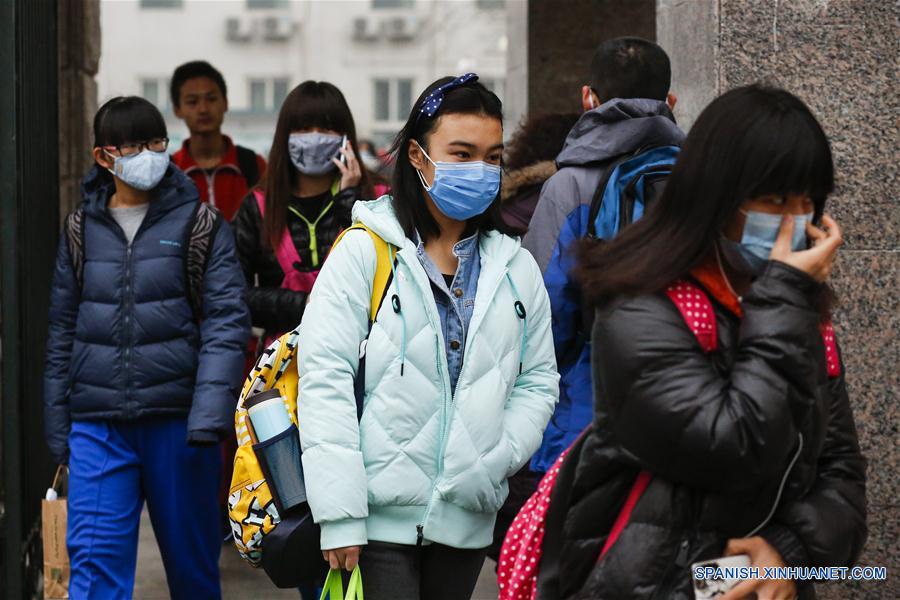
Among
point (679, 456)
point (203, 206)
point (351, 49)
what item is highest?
point (351, 49)

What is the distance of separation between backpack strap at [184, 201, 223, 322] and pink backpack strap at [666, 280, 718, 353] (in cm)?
283

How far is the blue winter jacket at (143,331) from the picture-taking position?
16.3ft

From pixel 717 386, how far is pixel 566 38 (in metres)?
6.93

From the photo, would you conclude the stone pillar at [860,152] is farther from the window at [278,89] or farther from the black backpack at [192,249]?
the window at [278,89]

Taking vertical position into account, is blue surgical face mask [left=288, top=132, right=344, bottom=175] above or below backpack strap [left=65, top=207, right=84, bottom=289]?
above

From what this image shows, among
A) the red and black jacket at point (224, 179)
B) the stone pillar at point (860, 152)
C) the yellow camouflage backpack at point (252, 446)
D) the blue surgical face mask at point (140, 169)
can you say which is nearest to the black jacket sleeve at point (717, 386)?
the yellow camouflage backpack at point (252, 446)

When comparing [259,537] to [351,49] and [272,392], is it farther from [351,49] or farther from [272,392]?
[351,49]

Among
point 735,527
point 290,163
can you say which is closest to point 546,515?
point 735,527

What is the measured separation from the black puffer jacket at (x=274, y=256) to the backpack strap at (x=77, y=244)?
718 mm

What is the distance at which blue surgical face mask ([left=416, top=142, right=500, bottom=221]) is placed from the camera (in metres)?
3.76

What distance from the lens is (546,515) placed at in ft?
9.22

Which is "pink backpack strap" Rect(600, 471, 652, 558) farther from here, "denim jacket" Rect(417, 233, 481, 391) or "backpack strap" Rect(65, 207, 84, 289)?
"backpack strap" Rect(65, 207, 84, 289)

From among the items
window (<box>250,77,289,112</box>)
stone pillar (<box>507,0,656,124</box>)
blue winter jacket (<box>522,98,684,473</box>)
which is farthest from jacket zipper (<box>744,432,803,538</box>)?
window (<box>250,77,289,112</box>)

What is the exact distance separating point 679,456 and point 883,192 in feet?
9.13
